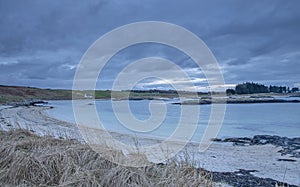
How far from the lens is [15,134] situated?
872cm

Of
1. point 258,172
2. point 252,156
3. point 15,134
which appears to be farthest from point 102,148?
point 252,156

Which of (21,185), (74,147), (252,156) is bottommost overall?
(252,156)

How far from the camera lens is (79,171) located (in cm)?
480

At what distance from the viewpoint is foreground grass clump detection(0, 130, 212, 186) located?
457 cm

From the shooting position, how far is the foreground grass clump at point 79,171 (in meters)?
4.57

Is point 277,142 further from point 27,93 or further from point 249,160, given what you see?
point 27,93

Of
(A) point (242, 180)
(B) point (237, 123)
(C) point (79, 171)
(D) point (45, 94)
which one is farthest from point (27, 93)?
(C) point (79, 171)

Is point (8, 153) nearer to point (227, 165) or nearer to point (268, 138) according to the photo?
point (227, 165)

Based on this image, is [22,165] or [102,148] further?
[102,148]

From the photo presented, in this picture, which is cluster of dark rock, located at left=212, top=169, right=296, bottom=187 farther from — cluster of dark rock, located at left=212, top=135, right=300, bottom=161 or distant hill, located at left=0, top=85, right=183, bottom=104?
distant hill, located at left=0, top=85, right=183, bottom=104

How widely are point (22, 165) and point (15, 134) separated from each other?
3987 millimetres

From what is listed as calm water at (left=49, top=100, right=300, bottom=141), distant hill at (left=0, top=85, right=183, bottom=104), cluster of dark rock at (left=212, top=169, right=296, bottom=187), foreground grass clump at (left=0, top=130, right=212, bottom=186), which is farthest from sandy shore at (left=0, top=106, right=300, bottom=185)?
distant hill at (left=0, top=85, right=183, bottom=104)

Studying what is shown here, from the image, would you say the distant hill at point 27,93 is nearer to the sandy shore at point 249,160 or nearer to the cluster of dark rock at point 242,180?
the sandy shore at point 249,160

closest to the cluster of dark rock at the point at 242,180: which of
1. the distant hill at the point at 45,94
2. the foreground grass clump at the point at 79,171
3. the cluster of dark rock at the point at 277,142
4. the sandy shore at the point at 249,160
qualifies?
the sandy shore at the point at 249,160
